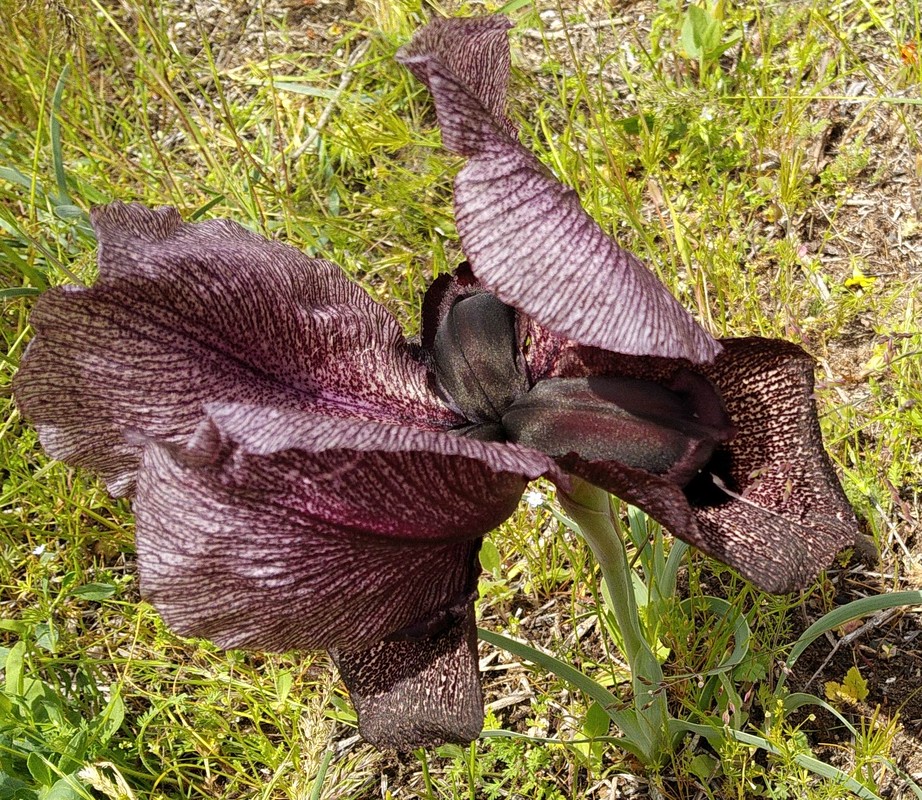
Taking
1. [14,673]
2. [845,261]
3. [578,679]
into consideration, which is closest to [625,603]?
[578,679]

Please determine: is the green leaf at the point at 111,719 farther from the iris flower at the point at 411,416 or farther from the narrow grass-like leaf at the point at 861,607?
the narrow grass-like leaf at the point at 861,607

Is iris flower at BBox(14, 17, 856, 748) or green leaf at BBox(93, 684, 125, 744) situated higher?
iris flower at BBox(14, 17, 856, 748)

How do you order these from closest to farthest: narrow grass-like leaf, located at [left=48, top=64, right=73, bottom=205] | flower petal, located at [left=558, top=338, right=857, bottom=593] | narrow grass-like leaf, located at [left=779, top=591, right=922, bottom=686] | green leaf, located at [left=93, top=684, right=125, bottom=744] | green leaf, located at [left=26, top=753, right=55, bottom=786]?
flower petal, located at [left=558, top=338, right=857, bottom=593] < narrow grass-like leaf, located at [left=779, top=591, right=922, bottom=686] < green leaf, located at [left=26, top=753, right=55, bottom=786] < green leaf, located at [left=93, top=684, right=125, bottom=744] < narrow grass-like leaf, located at [left=48, top=64, right=73, bottom=205]

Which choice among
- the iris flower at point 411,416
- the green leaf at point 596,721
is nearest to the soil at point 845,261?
the green leaf at point 596,721

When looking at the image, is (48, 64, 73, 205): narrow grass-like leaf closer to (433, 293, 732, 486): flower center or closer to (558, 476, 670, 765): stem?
(433, 293, 732, 486): flower center

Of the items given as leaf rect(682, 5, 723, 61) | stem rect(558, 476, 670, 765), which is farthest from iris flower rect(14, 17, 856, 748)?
leaf rect(682, 5, 723, 61)

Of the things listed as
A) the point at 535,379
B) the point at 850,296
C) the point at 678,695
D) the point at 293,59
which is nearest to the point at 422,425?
the point at 535,379

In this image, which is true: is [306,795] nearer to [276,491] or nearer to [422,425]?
[422,425]

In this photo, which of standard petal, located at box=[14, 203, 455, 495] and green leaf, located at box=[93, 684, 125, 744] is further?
green leaf, located at box=[93, 684, 125, 744]
